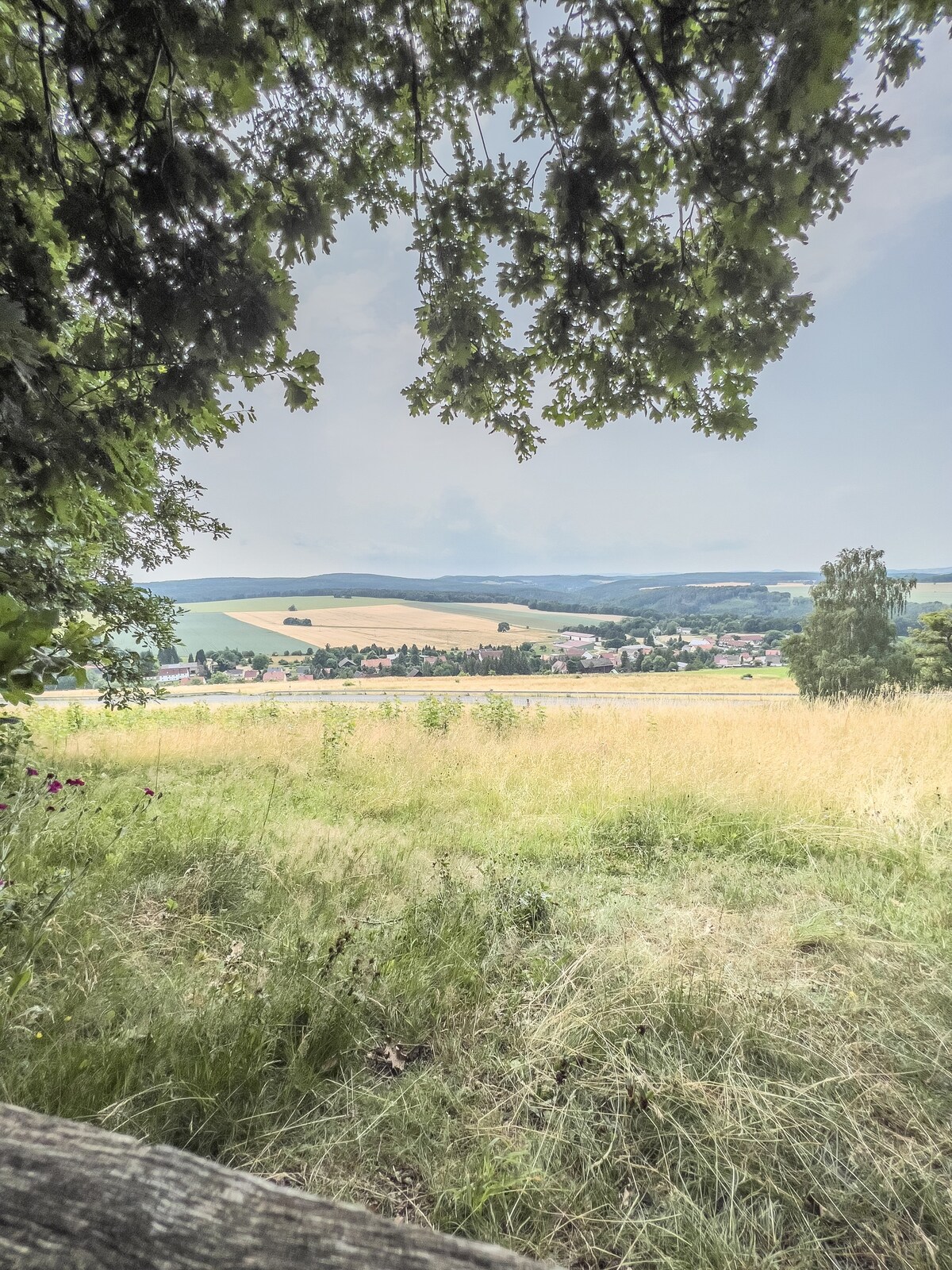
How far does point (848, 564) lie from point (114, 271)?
27319 millimetres

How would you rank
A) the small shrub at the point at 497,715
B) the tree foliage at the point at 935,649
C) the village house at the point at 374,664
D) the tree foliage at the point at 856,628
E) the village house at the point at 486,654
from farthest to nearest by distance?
the village house at the point at 486,654, the village house at the point at 374,664, the tree foliage at the point at 856,628, the tree foliage at the point at 935,649, the small shrub at the point at 497,715

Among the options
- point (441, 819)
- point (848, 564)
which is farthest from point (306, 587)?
point (441, 819)

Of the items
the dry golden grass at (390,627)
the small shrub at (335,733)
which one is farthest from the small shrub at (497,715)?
the dry golden grass at (390,627)

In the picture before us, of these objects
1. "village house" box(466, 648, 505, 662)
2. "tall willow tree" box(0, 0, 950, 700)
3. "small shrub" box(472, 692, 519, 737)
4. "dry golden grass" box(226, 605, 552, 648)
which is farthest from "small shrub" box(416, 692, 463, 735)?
"dry golden grass" box(226, 605, 552, 648)

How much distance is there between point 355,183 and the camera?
261cm

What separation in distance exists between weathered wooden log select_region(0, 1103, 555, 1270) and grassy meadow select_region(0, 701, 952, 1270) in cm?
149

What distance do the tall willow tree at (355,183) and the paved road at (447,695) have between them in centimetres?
965

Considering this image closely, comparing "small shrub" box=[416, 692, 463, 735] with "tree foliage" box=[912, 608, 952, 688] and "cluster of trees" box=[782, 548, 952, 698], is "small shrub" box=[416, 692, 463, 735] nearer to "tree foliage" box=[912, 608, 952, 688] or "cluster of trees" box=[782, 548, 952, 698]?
"cluster of trees" box=[782, 548, 952, 698]

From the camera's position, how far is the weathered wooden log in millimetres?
427

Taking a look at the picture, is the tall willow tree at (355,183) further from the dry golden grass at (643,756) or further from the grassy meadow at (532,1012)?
the dry golden grass at (643,756)

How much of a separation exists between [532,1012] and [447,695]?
10740 millimetres

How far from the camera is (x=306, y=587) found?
86.4m

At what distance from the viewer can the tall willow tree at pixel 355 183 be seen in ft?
5.92

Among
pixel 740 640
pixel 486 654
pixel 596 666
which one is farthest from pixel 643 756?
pixel 740 640
